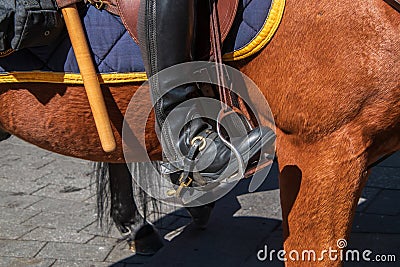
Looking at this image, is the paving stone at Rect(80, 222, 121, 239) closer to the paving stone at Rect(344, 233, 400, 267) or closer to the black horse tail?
the black horse tail

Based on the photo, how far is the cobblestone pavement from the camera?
11.9 ft

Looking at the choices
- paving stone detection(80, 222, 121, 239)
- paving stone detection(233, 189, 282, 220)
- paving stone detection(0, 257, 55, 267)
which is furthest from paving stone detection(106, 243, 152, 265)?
paving stone detection(233, 189, 282, 220)

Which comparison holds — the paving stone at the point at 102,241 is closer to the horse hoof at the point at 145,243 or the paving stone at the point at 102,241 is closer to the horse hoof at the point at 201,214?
the horse hoof at the point at 145,243

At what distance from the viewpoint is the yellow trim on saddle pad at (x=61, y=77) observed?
2.27 meters

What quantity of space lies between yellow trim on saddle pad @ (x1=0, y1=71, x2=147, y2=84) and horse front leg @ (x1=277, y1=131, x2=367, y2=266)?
519 mm

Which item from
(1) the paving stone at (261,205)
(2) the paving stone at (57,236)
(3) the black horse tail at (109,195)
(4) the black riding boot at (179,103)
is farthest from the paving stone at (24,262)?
(4) the black riding boot at (179,103)

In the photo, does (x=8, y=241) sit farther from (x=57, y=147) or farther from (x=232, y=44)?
(x=232, y=44)

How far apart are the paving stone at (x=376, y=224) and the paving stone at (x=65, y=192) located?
172 centimetres

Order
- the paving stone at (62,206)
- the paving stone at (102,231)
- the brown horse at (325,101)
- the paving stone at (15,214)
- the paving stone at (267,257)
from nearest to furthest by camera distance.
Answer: the brown horse at (325,101) < the paving stone at (267,257) < the paving stone at (102,231) < the paving stone at (15,214) < the paving stone at (62,206)

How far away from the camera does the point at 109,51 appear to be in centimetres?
225

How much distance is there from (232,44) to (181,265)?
1674mm

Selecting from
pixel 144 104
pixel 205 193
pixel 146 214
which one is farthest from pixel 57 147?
pixel 146 214

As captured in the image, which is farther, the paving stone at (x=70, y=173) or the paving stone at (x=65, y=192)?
the paving stone at (x=70, y=173)

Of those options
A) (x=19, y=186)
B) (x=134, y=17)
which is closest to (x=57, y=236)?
(x=19, y=186)
